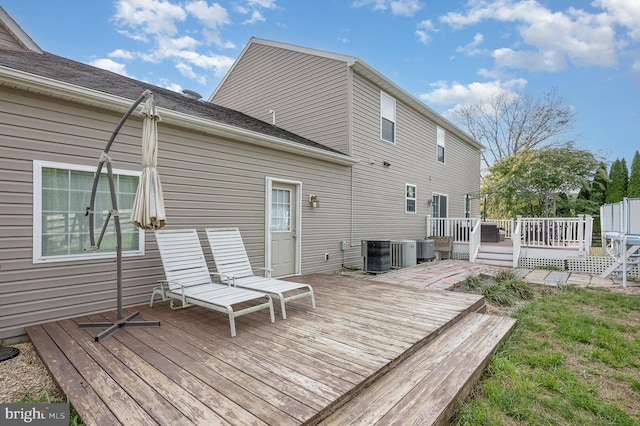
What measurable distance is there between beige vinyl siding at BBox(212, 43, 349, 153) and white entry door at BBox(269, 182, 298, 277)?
238 cm

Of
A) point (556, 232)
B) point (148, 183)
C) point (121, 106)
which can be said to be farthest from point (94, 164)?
point (556, 232)

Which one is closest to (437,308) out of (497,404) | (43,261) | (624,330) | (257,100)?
(497,404)

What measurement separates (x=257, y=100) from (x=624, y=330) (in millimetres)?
10164

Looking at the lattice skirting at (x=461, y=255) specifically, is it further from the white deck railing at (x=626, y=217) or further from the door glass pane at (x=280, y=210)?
the door glass pane at (x=280, y=210)

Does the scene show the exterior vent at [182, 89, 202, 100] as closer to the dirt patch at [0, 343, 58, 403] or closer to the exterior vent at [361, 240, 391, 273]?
the exterior vent at [361, 240, 391, 273]

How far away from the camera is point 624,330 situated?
4.01 m

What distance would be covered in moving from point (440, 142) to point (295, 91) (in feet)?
22.1

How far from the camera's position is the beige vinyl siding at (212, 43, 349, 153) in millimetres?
8273

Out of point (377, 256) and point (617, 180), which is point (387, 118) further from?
point (617, 180)

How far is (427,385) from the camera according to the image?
2.37 metres

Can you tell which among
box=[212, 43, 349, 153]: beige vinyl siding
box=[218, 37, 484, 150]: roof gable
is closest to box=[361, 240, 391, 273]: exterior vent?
box=[212, 43, 349, 153]: beige vinyl siding

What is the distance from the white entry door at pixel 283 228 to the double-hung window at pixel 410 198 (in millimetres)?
5106

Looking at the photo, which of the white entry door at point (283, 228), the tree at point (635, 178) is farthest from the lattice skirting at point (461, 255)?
the tree at point (635, 178)

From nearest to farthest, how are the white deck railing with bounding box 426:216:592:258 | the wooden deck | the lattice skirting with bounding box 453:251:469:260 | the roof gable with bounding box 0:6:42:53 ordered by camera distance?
the wooden deck < the roof gable with bounding box 0:6:42:53 < the white deck railing with bounding box 426:216:592:258 < the lattice skirting with bounding box 453:251:469:260
